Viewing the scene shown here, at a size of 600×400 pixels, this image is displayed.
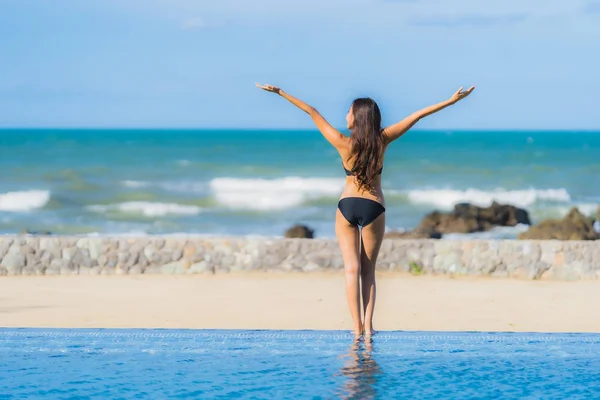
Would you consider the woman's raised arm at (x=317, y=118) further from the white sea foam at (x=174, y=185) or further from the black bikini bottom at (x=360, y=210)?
the white sea foam at (x=174, y=185)

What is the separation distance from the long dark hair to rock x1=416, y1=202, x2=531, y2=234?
10.6 m

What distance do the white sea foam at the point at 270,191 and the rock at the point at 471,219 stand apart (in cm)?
838

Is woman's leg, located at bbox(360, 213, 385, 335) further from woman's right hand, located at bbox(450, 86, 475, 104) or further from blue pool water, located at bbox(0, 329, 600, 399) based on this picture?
woman's right hand, located at bbox(450, 86, 475, 104)

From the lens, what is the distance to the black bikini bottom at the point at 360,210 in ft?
19.1

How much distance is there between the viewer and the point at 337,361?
5.77 metres

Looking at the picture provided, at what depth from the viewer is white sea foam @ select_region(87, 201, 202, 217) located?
88.9ft

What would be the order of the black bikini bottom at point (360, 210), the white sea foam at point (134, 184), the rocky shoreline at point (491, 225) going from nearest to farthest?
1. the black bikini bottom at point (360, 210)
2. the rocky shoreline at point (491, 225)
3. the white sea foam at point (134, 184)

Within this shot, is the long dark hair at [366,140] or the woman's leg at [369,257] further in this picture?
Answer: the woman's leg at [369,257]

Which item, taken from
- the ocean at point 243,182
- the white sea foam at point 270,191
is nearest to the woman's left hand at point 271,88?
the ocean at point 243,182

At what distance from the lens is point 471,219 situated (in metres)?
19.4

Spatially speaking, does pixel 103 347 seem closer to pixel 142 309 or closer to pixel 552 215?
pixel 142 309

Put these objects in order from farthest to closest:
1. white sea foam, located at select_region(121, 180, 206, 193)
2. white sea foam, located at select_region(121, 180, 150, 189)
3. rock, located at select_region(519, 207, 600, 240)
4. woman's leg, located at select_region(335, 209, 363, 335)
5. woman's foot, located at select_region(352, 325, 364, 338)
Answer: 1. white sea foam, located at select_region(121, 180, 150, 189)
2. white sea foam, located at select_region(121, 180, 206, 193)
3. rock, located at select_region(519, 207, 600, 240)
4. woman's foot, located at select_region(352, 325, 364, 338)
5. woman's leg, located at select_region(335, 209, 363, 335)

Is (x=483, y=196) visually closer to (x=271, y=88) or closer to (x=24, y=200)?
(x=24, y=200)

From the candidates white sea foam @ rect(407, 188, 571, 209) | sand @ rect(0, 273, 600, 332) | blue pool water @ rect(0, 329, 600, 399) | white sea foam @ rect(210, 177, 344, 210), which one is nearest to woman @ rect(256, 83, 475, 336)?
blue pool water @ rect(0, 329, 600, 399)
